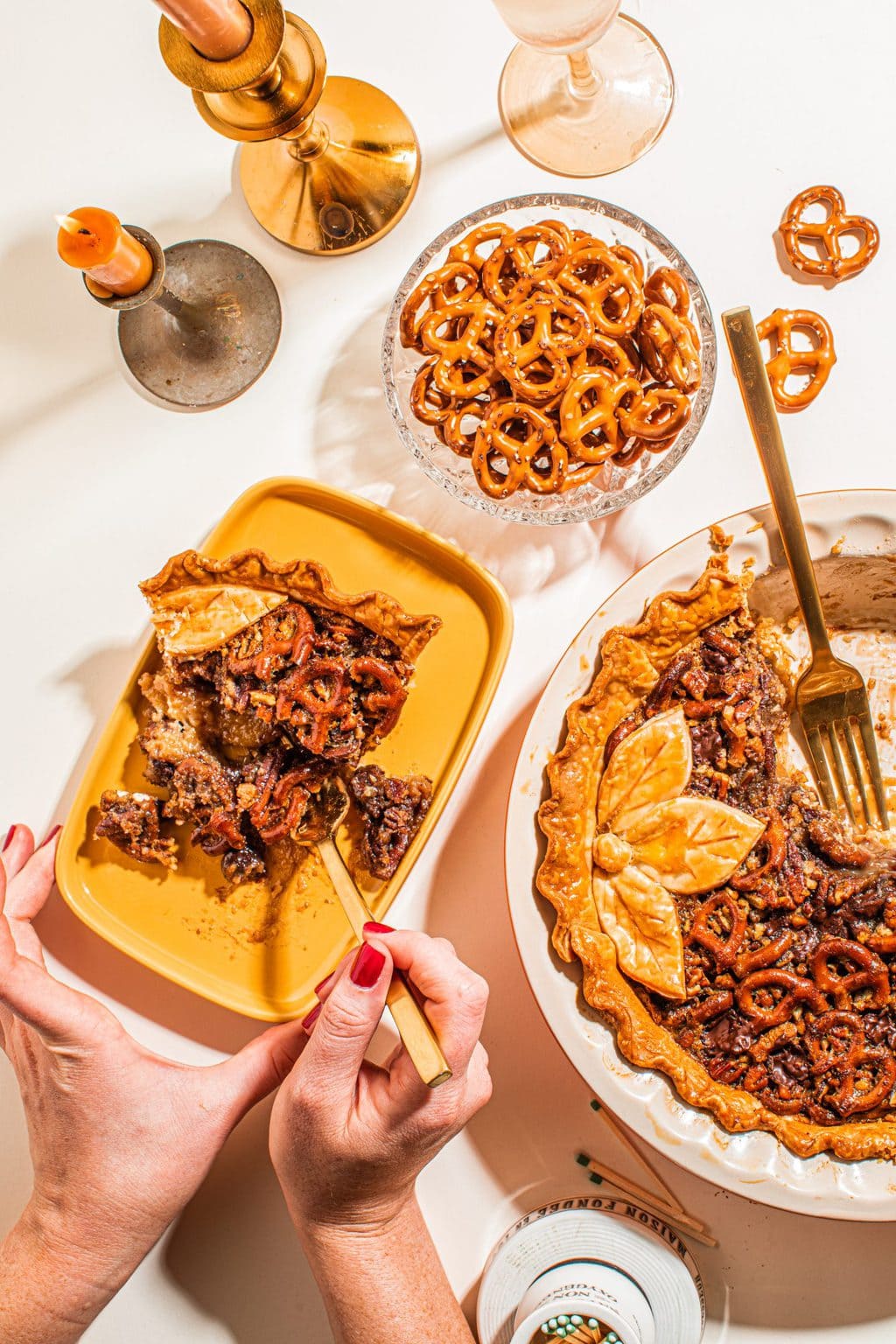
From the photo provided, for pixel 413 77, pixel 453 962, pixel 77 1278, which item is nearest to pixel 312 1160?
pixel 453 962

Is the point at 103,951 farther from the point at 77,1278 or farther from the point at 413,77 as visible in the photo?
the point at 413,77

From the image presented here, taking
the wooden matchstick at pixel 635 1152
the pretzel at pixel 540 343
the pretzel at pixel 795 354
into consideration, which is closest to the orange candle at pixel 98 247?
the pretzel at pixel 540 343

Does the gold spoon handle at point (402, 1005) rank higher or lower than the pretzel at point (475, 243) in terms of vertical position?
lower

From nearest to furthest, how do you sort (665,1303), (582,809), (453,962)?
(453,962) < (582,809) < (665,1303)

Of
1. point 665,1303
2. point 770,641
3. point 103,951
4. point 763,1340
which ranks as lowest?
point 763,1340

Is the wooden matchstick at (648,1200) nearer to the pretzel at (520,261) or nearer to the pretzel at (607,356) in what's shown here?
the pretzel at (607,356)

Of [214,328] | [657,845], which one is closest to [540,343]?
[214,328]

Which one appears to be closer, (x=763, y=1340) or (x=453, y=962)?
(x=453, y=962)
